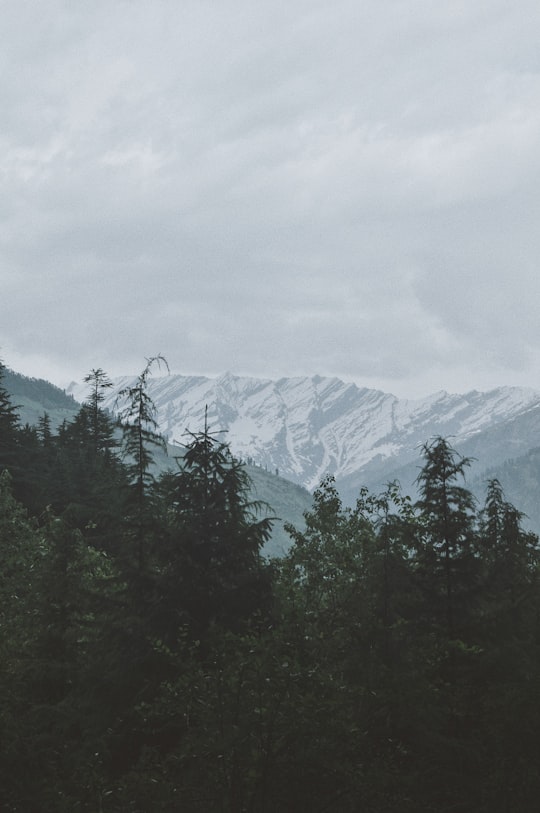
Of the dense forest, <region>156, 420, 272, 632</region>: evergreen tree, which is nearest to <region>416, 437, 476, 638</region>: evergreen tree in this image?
the dense forest

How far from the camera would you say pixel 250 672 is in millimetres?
9969

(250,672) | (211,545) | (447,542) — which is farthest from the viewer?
(447,542)

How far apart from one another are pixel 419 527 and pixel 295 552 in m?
14.5

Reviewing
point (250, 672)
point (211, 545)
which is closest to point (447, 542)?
point (211, 545)

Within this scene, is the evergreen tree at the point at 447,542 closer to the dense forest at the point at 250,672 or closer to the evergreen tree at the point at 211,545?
the dense forest at the point at 250,672

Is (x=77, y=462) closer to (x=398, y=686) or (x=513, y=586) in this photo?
(x=513, y=586)

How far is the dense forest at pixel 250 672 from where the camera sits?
949 cm

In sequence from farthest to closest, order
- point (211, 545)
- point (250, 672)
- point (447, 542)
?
point (447, 542) → point (211, 545) → point (250, 672)

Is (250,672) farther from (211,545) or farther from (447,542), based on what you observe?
(447,542)

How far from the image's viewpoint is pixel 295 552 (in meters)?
32.0

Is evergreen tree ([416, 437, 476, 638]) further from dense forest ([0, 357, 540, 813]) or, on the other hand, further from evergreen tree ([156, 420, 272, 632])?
evergreen tree ([156, 420, 272, 632])

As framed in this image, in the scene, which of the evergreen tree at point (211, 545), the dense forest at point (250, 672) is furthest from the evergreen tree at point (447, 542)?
the evergreen tree at point (211, 545)

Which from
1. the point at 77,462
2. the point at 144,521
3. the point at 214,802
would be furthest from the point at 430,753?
the point at 77,462

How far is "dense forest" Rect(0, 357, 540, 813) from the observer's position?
9492 mm
